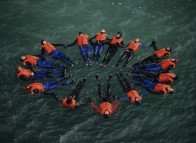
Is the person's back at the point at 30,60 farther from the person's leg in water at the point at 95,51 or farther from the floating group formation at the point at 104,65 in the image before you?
the person's leg in water at the point at 95,51

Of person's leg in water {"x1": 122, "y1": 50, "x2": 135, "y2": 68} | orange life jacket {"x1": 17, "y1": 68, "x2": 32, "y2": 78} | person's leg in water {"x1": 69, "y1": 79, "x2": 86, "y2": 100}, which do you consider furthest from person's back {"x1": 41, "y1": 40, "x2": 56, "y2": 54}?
person's leg in water {"x1": 122, "y1": 50, "x2": 135, "y2": 68}

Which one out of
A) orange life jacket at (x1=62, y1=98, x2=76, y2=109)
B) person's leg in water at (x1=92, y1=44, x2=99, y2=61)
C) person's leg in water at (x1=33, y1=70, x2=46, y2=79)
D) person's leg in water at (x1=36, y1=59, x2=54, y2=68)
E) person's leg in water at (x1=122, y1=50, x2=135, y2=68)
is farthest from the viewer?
person's leg in water at (x1=92, y1=44, x2=99, y2=61)

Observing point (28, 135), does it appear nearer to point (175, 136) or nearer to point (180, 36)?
point (175, 136)

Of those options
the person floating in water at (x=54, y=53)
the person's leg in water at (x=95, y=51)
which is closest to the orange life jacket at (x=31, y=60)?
the person floating in water at (x=54, y=53)

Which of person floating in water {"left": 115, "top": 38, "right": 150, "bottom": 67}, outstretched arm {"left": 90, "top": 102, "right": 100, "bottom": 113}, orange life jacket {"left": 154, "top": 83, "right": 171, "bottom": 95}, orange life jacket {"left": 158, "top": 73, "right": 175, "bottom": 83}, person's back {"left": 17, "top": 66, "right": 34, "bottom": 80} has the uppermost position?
person floating in water {"left": 115, "top": 38, "right": 150, "bottom": 67}

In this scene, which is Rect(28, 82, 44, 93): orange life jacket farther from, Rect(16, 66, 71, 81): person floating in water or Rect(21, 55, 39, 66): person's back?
Rect(21, 55, 39, 66): person's back

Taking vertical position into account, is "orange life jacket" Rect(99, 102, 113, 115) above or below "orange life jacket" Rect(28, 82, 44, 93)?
below
